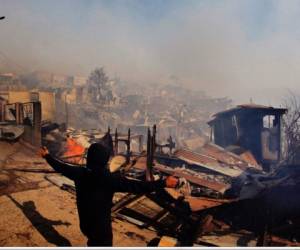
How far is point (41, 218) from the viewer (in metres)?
5.72

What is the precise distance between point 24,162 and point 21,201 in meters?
5.06

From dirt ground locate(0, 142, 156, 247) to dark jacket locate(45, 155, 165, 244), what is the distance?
5.61 ft

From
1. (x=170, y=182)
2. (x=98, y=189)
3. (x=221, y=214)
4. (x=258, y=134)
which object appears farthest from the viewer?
(x=258, y=134)

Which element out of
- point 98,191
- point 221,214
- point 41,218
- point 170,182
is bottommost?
point 221,214

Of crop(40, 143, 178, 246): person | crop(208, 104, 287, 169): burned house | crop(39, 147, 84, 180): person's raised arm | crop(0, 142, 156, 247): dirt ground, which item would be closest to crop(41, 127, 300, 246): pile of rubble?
crop(0, 142, 156, 247): dirt ground

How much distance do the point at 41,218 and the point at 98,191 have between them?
2.87 m

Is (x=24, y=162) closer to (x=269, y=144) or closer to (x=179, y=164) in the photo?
(x=179, y=164)

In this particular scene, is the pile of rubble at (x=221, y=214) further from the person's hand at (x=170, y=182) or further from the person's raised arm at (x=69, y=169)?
the person's raised arm at (x=69, y=169)

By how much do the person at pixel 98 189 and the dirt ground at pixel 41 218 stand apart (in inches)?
66.6

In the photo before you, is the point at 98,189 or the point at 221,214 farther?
the point at 221,214

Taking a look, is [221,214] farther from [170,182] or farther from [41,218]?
[170,182]

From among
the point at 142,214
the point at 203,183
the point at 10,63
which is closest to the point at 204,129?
the point at 203,183

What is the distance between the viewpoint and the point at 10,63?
75.4 metres

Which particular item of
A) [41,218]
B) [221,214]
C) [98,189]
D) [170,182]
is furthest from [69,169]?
[221,214]
